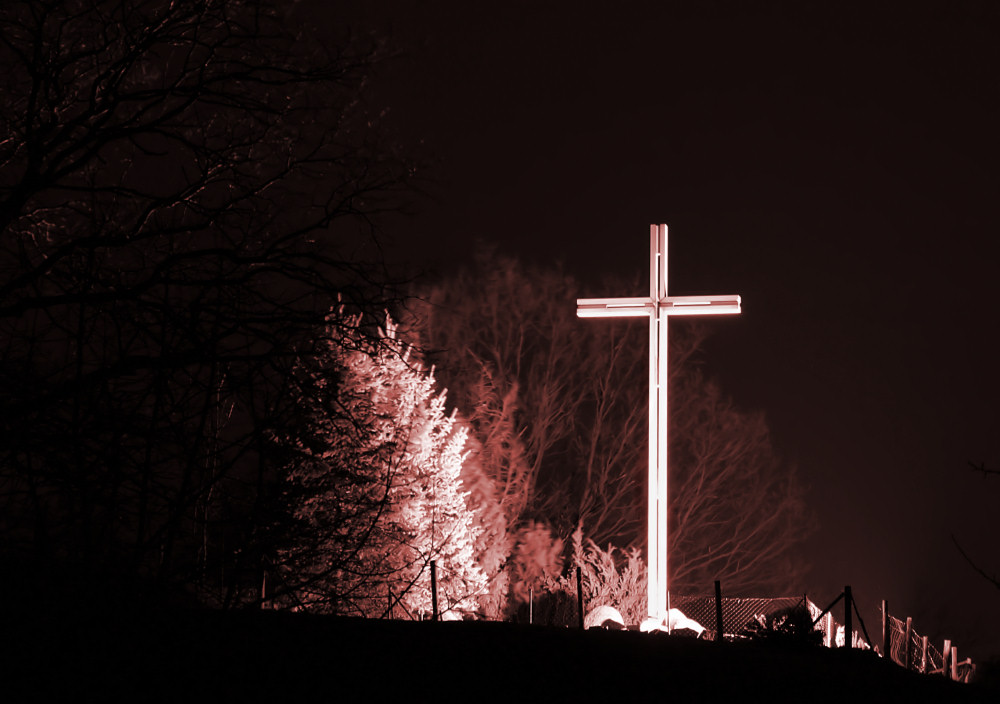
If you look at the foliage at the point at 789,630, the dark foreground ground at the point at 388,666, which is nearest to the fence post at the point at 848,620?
the foliage at the point at 789,630

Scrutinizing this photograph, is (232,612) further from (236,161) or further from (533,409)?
(533,409)

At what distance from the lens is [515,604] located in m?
25.6

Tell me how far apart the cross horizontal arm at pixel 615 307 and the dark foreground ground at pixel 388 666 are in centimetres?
926

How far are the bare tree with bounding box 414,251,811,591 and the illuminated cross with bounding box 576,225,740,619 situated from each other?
9686mm

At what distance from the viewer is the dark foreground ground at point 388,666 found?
548cm

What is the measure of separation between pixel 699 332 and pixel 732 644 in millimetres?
20000

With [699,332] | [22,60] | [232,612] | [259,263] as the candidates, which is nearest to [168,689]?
[232,612]

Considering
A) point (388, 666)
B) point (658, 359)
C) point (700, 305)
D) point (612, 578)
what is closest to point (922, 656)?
point (658, 359)

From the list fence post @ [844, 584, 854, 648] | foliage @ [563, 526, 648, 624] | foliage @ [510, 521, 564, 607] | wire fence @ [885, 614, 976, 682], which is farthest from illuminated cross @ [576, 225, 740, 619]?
foliage @ [510, 521, 564, 607]

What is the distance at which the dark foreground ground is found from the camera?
5.48 m

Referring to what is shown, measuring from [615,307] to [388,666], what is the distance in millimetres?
11982

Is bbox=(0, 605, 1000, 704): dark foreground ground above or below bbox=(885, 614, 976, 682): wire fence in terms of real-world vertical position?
below

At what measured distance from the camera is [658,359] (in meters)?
17.4

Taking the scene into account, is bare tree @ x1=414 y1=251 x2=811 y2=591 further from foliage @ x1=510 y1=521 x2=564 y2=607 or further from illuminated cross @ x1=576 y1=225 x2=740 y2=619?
illuminated cross @ x1=576 y1=225 x2=740 y2=619
